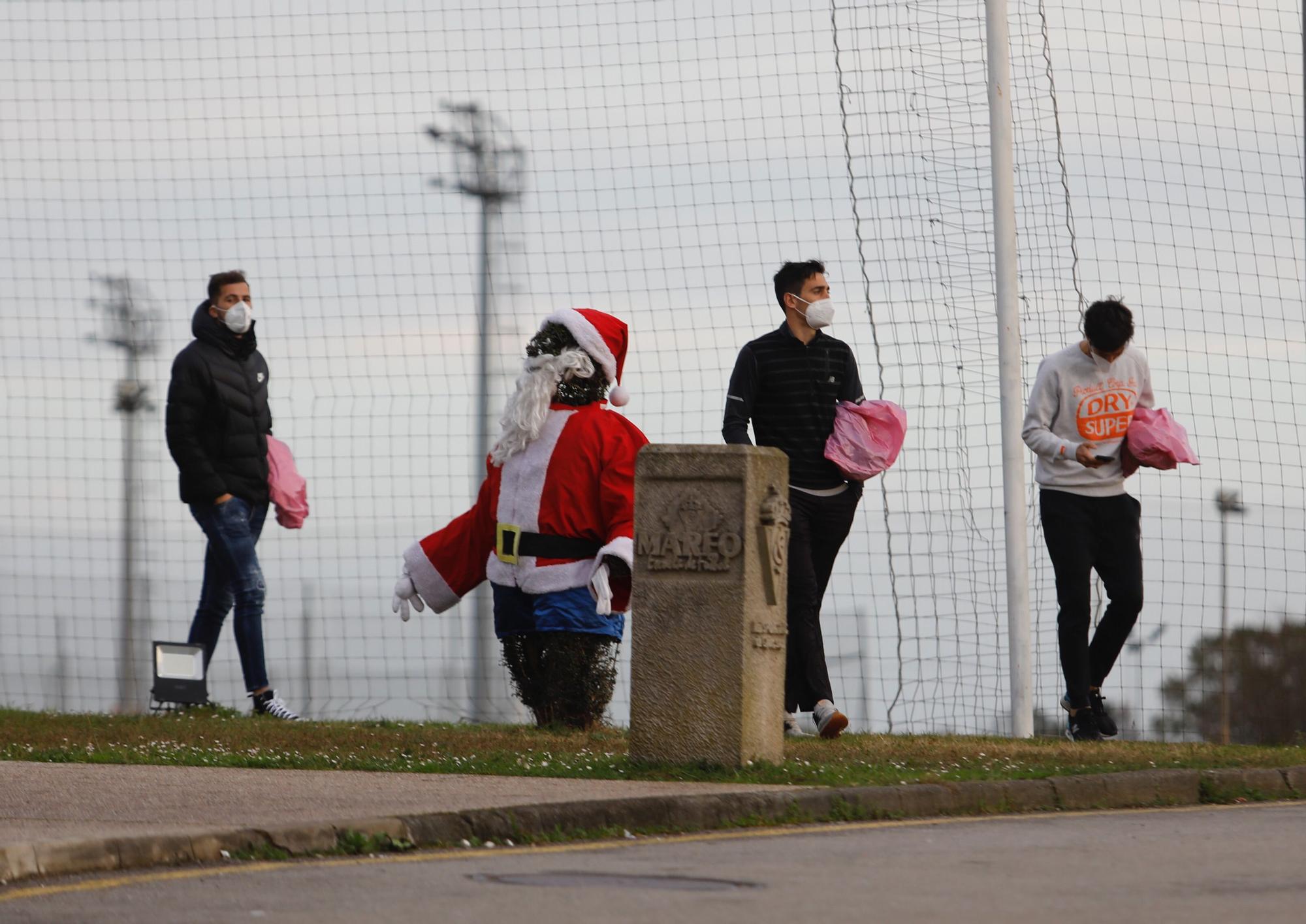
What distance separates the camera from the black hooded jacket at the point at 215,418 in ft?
36.6

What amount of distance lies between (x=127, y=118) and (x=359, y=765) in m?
9.15

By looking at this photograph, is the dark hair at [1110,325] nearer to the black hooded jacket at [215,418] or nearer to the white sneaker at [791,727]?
the white sneaker at [791,727]

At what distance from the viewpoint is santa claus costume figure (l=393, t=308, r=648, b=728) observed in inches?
372

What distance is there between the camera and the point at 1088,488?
10.2 m

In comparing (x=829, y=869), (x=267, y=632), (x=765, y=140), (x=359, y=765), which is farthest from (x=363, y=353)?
(x=829, y=869)

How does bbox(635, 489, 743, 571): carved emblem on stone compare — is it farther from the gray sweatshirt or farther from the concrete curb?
the gray sweatshirt

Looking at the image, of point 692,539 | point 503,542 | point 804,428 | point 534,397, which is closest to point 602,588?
point 503,542

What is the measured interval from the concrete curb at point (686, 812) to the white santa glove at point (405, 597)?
3.51 meters

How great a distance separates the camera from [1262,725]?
49.6 m

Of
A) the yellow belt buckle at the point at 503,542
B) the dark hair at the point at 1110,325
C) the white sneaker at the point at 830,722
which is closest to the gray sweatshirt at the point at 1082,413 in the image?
the dark hair at the point at 1110,325

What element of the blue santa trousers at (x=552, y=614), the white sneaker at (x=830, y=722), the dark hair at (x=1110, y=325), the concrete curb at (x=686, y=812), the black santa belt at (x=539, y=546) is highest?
the dark hair at (x=1110, y=325)

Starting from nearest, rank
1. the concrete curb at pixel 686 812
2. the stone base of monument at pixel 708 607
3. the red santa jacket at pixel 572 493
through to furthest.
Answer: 1. the concrete curb at pixel 686 812
2. the stone base of monument at pixel 708 607
3. the red santa jacket at pixel 572 493

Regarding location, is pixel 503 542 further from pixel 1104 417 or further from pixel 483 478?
pixel 483 478

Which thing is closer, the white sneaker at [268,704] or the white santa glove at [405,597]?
the white santa glove at [405,597]
